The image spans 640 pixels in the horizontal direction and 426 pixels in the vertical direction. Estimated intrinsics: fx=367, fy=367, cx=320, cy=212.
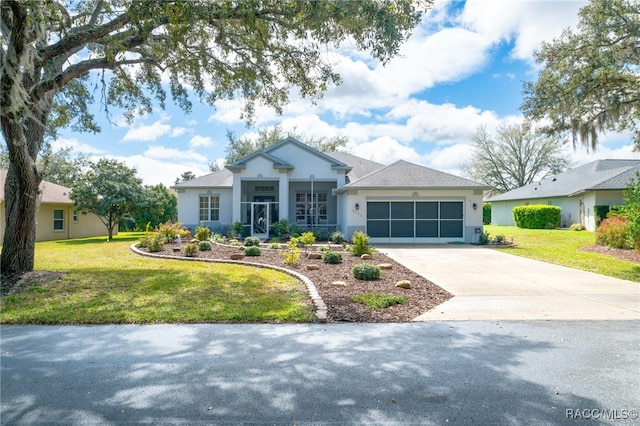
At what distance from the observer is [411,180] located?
18688mm

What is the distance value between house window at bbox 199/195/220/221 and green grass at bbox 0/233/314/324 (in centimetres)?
1131

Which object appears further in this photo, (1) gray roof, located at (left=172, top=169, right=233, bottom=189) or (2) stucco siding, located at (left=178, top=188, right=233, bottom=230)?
(2) stucco siding, located at (left=178, top=188, right=233, bottom=230)

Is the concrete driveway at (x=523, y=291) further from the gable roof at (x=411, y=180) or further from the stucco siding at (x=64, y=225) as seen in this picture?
the stucco siding at (x=64, y=225)

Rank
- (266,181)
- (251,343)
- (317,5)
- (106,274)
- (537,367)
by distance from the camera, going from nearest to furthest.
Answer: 1. (537,367)
2. (251,343)
3. (317,5)
4. (106,274)
5. (266,181)

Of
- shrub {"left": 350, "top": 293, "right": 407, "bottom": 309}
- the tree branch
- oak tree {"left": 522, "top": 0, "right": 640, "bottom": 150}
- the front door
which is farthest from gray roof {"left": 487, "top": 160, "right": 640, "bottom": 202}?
the tree branch

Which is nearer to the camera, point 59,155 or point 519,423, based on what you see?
point 519,423

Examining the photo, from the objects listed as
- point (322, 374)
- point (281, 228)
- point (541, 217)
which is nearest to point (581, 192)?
point (541, 217)

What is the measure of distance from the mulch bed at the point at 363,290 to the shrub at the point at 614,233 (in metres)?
9.63

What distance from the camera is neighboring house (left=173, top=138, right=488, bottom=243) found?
61.0ft

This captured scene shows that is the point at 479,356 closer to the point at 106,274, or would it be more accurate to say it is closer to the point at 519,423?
the point at 519,423

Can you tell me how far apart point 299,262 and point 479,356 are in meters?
7.58

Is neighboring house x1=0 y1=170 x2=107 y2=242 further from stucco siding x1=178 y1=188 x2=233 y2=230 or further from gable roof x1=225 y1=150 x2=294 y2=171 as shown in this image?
gable roof x1=225 y1=150 x2=294 y2=171

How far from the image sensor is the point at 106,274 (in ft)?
29.8

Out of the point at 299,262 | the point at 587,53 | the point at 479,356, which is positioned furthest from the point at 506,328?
the point at 587,53
